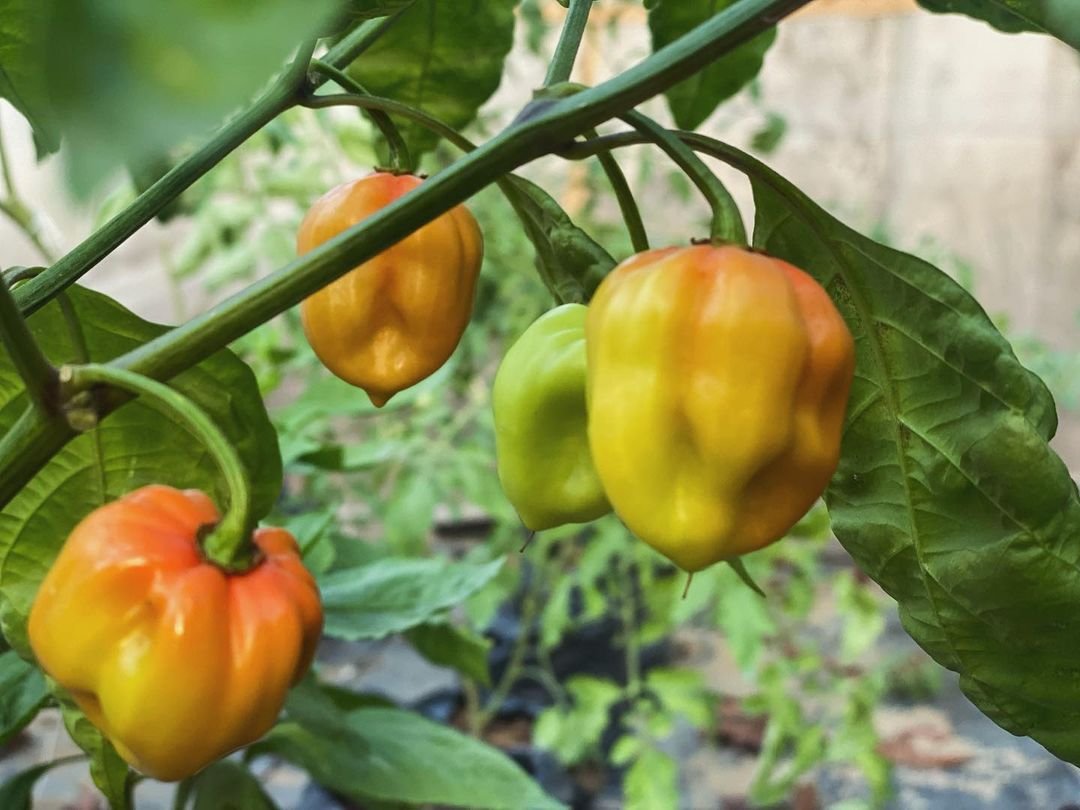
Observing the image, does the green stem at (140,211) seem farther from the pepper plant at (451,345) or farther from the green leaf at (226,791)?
the green leaf at (226,791)

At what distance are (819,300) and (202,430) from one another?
0.56 feet

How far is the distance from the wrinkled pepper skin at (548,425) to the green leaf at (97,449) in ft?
0.40

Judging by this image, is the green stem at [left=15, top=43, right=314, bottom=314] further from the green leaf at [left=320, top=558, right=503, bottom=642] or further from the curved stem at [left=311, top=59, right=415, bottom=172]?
the green leaf at [left=320, top=558, right=503, bottom=642]

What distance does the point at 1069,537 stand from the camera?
0.36 meters

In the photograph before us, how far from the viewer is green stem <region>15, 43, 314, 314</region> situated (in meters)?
0.36

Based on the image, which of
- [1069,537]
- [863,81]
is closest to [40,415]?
[1069,537]

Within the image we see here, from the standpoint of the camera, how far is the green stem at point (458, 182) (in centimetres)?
27

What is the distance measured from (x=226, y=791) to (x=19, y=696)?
0.18m

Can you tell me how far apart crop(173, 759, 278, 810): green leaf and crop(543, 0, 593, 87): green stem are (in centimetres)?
55

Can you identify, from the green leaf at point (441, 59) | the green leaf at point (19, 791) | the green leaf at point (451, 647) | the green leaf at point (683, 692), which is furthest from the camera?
the green leaf at point (683, 692)

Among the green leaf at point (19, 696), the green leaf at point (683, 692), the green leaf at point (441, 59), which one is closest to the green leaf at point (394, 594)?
the green leaf at point (19, 696)

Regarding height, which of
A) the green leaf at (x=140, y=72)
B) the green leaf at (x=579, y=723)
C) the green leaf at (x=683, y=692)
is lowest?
the green leaf at (x=579, y=723)

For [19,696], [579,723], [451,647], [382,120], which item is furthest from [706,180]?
[579,723]

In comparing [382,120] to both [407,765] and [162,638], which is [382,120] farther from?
[407,765]
